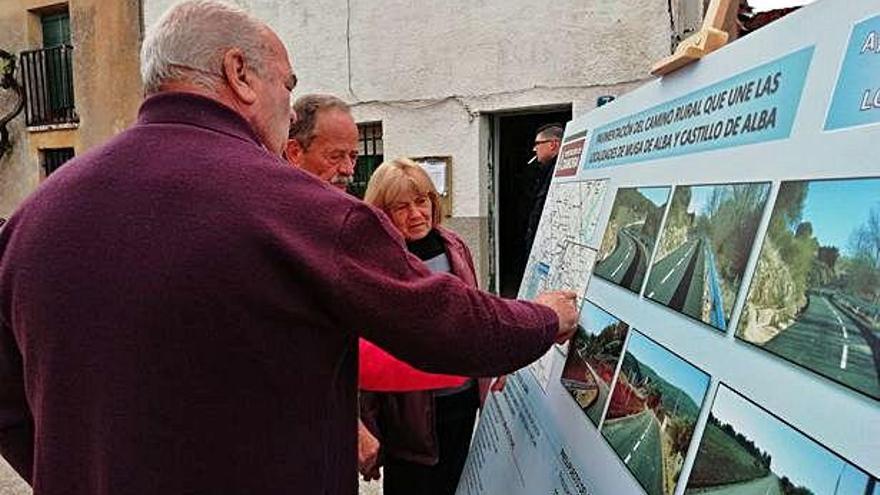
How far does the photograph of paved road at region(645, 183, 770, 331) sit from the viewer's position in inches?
37.0

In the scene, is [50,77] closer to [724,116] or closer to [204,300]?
[204,300]

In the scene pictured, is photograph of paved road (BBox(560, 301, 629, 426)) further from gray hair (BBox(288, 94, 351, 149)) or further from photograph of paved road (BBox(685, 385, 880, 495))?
gray hair (BBox(288, 94, 351, 149))

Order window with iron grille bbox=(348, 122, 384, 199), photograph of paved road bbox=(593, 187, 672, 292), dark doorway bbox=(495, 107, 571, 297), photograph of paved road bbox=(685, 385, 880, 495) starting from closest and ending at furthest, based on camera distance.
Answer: photograph of paved road bbox=(685, 385, 880, 495)
photograph of paved road bbox=(593, 187, 672, 292)
dark doorway bbox=(495, 107, 571, 297)
window with iron grille bbox=(348, 122, 384, 199)

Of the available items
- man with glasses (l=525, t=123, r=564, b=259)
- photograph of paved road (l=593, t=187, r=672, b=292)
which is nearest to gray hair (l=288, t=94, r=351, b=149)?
photograph of paved road (l=593, t=187, r=672, b=292)

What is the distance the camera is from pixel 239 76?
50.1 inches

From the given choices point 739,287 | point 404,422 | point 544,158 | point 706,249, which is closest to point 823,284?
point 739,287

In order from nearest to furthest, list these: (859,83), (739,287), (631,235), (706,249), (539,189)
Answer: (859,83), (739,287), (706,249), (631,235), (539,189)

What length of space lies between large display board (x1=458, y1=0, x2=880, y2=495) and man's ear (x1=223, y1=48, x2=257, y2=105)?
2.35 ft

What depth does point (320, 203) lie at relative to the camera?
1156 mm

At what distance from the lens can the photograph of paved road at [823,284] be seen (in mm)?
710

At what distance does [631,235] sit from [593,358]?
0.24 meters

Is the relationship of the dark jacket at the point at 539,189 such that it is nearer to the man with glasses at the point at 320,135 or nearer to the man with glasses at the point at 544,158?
the man with glasses at the point at 544,158

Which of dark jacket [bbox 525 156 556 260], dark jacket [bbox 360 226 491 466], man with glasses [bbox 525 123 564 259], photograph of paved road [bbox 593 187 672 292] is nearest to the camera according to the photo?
photograph of paved road [bbox 593 187 672 292]

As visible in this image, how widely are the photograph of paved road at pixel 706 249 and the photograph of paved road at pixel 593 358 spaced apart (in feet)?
0.47
